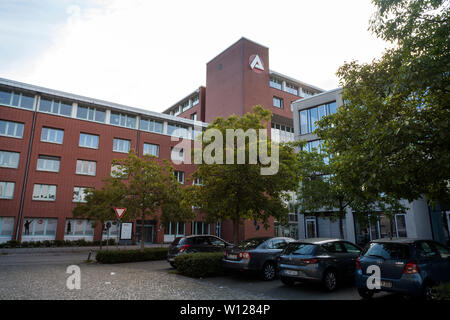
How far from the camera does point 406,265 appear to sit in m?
6.61

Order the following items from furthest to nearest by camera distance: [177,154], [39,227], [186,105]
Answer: [186,105], [177,154], [39,227]

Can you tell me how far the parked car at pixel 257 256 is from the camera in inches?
409

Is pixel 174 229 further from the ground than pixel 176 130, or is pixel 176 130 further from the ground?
pixel 176 130

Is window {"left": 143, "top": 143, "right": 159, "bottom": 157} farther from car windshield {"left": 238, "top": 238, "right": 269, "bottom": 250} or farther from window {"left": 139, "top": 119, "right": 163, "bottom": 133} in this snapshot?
car windshield {"left": 238, "top": 238, "right": 269, "bottom": 250}

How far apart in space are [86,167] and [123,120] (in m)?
6.76

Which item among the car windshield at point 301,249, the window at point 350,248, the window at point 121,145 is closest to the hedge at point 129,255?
the car windshield at point 301,249

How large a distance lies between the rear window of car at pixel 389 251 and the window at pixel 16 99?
32.1 metres

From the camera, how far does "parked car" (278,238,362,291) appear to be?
8.39 meters

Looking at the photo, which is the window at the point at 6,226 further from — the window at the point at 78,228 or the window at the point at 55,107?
the window at the point at 55,107

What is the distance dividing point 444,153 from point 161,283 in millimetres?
8286

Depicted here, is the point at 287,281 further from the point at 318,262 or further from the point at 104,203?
the point at 104,203

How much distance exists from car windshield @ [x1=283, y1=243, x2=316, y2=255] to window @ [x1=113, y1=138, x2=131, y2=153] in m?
28.3

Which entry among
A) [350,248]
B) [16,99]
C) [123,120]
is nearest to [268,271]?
[350,248]
